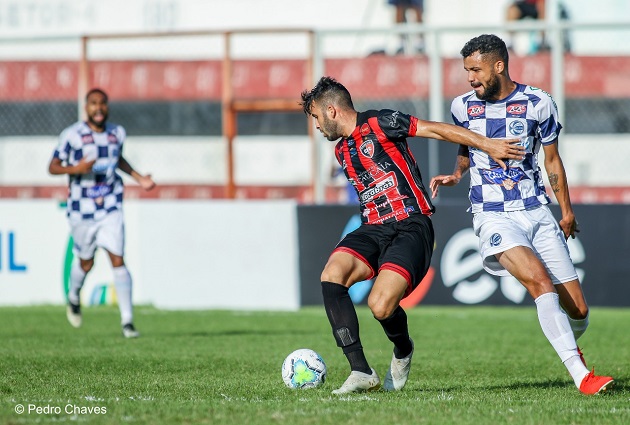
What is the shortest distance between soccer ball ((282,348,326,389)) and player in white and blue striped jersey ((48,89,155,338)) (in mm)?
4243

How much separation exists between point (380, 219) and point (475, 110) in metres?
0.93

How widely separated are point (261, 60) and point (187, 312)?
5.05m

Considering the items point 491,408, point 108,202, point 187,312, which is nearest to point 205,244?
point 187,312

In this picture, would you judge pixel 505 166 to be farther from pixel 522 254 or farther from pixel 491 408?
pixel 491 408

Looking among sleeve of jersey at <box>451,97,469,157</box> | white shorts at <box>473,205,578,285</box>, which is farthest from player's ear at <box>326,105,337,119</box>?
white shorts at <box>473,205,578,285</box>

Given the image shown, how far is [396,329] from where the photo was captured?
7.23 m

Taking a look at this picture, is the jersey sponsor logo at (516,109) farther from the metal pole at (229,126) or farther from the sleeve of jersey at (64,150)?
the metal pole at (229,126)

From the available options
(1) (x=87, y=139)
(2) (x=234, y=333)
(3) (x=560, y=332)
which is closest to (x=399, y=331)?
(3) (x=560, y=332)

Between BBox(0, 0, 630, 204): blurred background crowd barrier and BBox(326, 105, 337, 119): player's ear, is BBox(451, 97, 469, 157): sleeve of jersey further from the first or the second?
BBox(0, 0, 630, 204): blurred background crowd barrier

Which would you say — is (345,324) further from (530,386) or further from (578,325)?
(578,325)

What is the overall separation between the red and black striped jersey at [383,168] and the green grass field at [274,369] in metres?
1.18

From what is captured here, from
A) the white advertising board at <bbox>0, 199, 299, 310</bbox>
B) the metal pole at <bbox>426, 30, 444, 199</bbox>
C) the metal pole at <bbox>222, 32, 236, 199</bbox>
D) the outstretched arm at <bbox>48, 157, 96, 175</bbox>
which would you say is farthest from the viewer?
the metal pole at <bbox>222, 32, 236, 199</bbox>

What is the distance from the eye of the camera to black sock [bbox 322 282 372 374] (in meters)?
7.00

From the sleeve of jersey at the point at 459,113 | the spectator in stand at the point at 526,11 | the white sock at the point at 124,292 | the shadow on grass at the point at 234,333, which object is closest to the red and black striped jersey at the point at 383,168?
the sleeve of jersey at the point at 459,113
